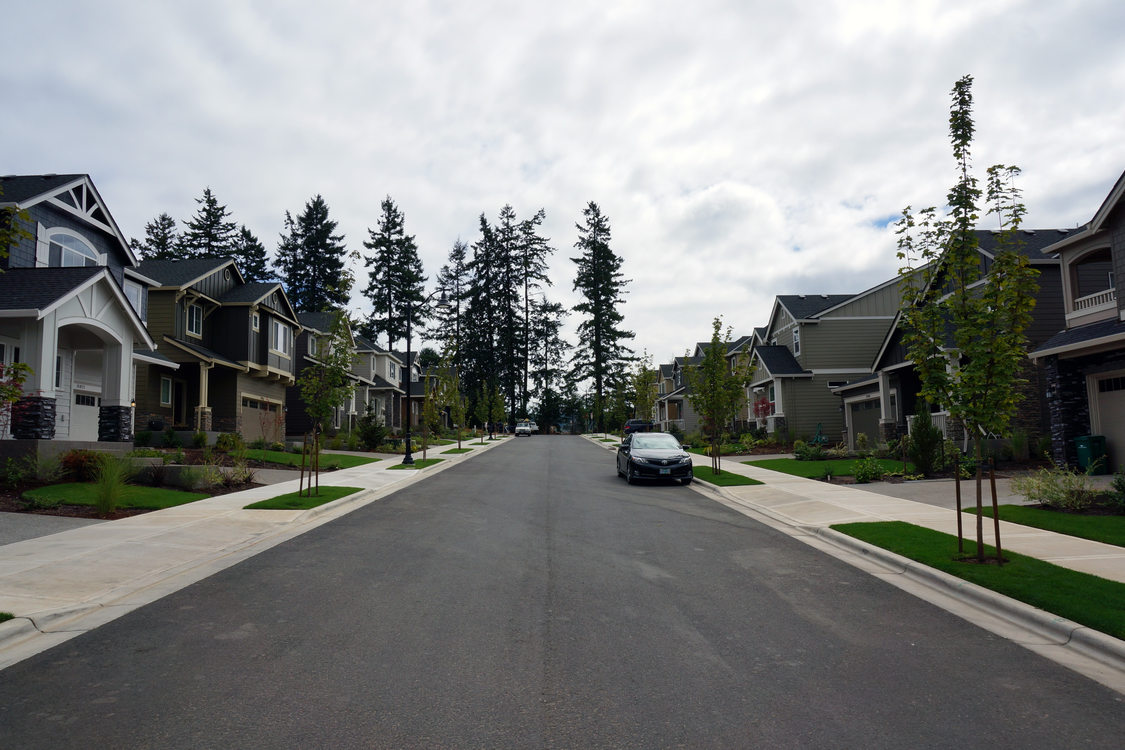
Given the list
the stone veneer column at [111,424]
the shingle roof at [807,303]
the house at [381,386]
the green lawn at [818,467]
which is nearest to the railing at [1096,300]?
the green lawn at [818,467]

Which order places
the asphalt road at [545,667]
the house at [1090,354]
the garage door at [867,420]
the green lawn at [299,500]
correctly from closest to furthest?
the asphalt road at [545,667] < the green lawn at [299,500] < the house at [1090,354] < the garage door at [867,420]

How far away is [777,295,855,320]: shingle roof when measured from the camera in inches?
1567

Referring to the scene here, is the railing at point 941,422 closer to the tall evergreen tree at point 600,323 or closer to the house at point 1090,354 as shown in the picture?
the house at point 1090,354

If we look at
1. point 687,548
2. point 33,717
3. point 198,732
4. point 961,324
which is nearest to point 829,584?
point 687,548

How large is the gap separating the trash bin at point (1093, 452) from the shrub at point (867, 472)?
184 inches

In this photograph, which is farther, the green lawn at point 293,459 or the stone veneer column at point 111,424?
the green lawn at point 293,459

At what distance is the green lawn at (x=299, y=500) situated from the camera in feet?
47.1

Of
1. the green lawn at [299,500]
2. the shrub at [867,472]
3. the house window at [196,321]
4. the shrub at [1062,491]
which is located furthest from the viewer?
the house window at [196,321]

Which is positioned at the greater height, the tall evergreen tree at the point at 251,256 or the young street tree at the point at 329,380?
the tall evergreen tree at the point at 251,256

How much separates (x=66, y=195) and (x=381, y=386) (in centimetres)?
3094

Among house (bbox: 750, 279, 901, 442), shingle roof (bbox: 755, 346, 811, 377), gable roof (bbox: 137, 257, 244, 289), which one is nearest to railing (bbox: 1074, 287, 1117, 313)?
house (bbox: 750, 279, 901, 442)

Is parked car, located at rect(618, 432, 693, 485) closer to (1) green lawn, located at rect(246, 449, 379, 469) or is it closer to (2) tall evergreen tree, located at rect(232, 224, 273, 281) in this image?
(1) green lawn, located at rect(246, 449, 379, 469)

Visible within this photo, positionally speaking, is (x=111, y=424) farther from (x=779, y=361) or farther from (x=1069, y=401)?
(x=779, y=361)

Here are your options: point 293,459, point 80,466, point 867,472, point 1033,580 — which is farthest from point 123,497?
point 867,472
